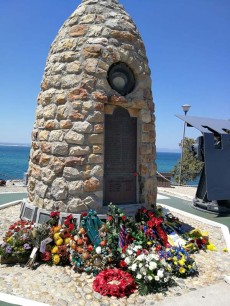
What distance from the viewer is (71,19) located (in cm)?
682

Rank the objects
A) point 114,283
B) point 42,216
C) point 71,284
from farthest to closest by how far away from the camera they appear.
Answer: point 42,216 → point 71,284 → point 114,283

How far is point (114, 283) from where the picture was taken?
437 cm

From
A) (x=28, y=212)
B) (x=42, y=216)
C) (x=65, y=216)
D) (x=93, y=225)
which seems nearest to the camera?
(x=93, y=225)

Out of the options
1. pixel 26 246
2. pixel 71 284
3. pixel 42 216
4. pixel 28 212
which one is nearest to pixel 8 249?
pixel 26 246

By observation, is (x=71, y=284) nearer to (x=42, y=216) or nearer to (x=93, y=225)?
(x=93, y=225)

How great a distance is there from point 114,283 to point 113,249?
0.77 m

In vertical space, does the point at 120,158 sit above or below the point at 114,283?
above

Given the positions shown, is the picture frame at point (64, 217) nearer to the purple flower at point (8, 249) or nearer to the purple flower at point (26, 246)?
the purple flower at point (26, 246)

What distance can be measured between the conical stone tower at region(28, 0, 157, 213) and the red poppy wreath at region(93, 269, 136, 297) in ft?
5.99

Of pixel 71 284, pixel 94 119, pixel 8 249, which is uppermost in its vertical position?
pixel 94 119

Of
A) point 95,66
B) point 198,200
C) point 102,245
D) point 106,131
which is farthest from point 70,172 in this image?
point 198,200

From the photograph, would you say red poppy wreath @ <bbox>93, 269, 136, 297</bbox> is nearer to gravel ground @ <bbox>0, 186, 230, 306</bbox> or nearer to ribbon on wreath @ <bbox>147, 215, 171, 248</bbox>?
gravel ground @ <bbox>0, 186, 230, 306</bbox>

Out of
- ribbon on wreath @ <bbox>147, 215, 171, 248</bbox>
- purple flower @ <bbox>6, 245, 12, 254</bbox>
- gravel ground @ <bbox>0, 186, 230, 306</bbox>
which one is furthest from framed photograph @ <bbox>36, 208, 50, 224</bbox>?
ribbon on wreath @ <bbox>147, 215, 171, 248</bbox>

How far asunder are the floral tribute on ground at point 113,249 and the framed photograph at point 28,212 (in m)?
0.34
